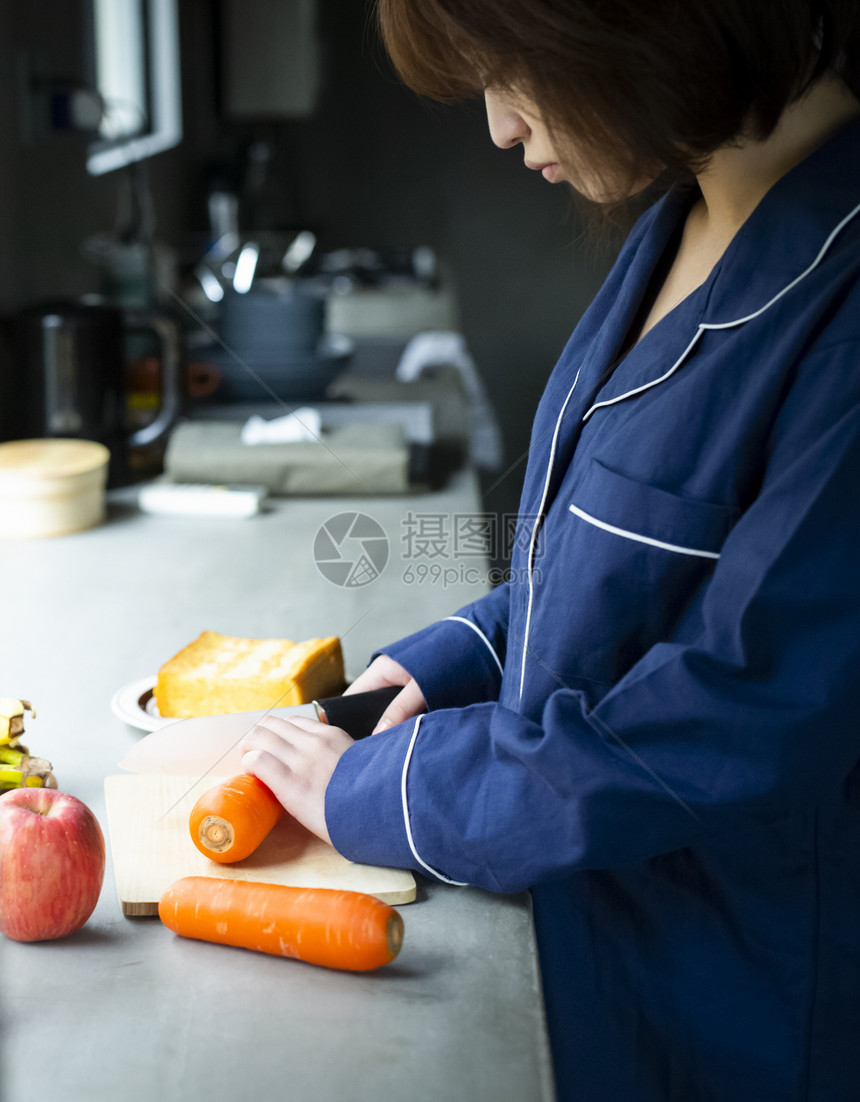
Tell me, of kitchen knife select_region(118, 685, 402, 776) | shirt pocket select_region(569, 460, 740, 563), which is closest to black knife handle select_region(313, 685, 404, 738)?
kitchen knife select_region(118, 685, 402, 776)

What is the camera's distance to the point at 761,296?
440 mm

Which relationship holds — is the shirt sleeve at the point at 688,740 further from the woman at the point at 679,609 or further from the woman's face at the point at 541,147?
the woman's face at the point at 541,147

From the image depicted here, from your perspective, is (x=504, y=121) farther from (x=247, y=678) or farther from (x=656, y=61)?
(x=247, y=678)

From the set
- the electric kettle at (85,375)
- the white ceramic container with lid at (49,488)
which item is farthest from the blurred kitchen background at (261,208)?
the white ceramic container with lid at (49,488)

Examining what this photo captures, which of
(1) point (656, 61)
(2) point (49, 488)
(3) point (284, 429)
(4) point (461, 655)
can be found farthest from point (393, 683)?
(3) point (284, 429)

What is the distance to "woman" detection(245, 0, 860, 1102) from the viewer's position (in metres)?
0.40

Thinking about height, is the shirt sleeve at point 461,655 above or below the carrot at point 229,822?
above

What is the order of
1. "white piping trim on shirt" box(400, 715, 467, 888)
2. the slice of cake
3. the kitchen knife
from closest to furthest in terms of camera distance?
1. "white piping trim on shirt" box(400, 715, 467, 888)
2. the kitchen knife
3. the slice of cake

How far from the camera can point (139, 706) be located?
711 mm

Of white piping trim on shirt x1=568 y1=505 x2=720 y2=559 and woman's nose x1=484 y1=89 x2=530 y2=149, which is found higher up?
woman's nose x1=484 y1=89 x2=530 y2=149

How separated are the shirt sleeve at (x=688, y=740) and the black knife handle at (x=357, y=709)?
0.10 m

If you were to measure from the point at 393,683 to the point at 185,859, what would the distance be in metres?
0.19

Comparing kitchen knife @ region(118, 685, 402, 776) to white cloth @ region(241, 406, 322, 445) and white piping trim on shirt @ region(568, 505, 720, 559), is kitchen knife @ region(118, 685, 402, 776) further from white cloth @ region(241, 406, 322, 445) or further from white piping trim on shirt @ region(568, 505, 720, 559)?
white cloth @ region(241, 406, 322, 445)

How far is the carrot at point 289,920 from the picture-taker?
0.44 m
